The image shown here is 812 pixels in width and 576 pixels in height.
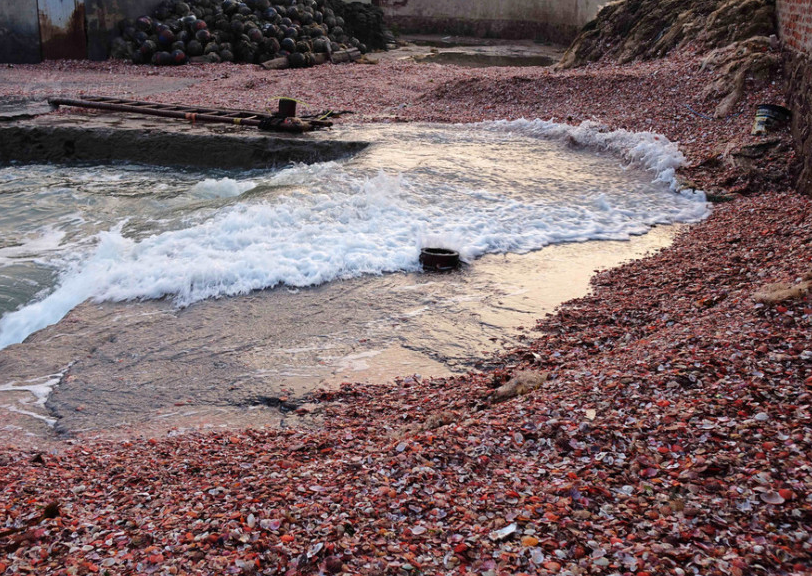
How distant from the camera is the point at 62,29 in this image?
1669 cm

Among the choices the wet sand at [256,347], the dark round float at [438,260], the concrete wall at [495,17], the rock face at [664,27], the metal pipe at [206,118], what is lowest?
the wet sand at [256,347]

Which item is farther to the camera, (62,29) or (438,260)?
(62,29)

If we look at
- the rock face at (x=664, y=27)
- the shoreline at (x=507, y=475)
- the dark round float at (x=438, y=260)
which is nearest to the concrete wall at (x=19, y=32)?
the rock face at (x=664, y=27)

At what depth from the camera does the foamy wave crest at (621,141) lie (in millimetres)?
8188

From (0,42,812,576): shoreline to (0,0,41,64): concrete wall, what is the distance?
16623 mm

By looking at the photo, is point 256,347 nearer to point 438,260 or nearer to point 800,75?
point 438,260

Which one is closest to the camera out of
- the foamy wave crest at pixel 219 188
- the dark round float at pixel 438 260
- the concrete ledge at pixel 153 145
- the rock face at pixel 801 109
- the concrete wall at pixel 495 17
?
the dark round float at pixel 438 260

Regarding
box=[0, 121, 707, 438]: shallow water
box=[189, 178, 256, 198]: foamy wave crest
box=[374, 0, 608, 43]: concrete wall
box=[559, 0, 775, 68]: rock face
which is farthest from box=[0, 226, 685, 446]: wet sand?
box=[374, 0, 608, 43]: concrete wall

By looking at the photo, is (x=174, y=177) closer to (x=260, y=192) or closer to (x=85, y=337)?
(x=260, y=192)

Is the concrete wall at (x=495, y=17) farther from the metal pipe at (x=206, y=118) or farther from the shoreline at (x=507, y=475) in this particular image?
the shoreline at (x=507, y=475)

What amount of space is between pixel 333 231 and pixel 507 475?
4.08 meters

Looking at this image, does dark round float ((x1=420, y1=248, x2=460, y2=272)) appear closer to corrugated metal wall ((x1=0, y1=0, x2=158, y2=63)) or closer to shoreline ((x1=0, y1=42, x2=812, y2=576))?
shoreline ((x1=0, y1=42, x2=812, y2=576))

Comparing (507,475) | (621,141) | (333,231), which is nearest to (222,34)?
(621,141)

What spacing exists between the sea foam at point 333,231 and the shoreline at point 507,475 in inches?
76.8
